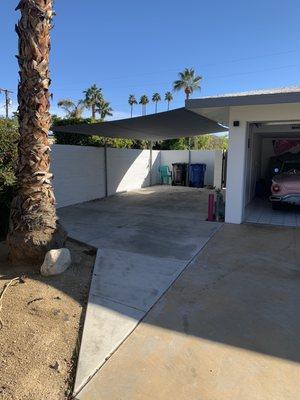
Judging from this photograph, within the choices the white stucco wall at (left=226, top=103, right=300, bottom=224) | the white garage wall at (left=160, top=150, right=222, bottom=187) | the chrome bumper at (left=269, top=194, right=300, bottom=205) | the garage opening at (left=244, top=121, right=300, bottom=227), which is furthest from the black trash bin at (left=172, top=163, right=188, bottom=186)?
the white stucco wall at (left=226, top=103, right=300, bottom=224)

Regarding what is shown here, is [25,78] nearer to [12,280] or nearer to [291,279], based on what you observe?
[12,280]

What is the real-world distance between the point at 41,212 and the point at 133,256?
1644mm

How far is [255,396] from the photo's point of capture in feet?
8.42

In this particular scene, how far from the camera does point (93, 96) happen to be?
4878cm

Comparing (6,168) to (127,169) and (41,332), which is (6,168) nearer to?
(41,332)

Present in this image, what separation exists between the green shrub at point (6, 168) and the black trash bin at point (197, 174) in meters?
11.1

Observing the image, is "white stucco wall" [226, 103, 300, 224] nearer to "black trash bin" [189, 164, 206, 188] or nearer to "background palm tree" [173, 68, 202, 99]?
"black trash bin" [189, 164, 206, 188]

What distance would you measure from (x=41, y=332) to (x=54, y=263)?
4.56 ft

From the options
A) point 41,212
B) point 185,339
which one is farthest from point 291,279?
point 41,212

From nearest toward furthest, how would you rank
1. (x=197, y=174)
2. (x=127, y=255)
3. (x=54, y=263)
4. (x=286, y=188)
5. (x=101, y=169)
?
(x=54, y=263) → (x=127, y=255) → (x=286, y=188) → (x=101, y=169) → (x=197, y=174)

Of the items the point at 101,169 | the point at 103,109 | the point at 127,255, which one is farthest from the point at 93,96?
the point at 127,255

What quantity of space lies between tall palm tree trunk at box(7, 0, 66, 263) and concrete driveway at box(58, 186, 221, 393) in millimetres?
1021

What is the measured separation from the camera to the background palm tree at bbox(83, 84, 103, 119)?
48375mm

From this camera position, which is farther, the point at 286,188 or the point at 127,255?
the point at 286,188
